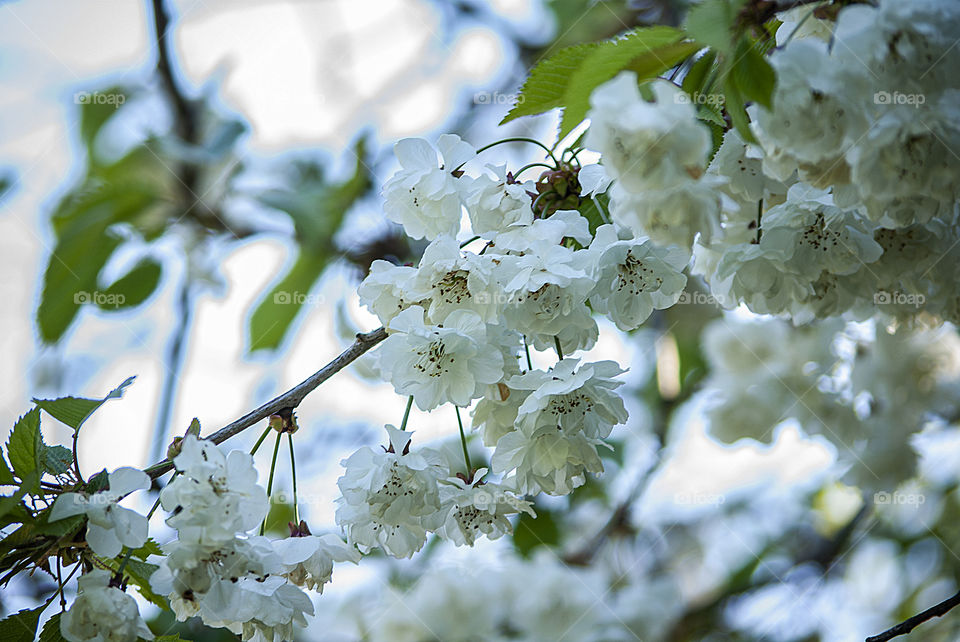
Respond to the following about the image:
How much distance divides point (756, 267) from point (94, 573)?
92 cm

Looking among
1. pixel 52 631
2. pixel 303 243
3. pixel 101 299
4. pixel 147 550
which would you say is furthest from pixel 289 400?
pixel 303 243

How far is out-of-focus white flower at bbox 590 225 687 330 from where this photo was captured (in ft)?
3.28

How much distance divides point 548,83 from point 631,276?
258mm

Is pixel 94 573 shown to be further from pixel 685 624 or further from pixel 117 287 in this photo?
pixel 685 624

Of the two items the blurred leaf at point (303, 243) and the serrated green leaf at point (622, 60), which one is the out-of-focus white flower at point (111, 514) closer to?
the serrated green leaf at point (622, 60)

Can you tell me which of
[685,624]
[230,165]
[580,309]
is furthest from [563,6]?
[685,624]

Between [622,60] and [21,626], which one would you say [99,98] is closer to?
[21,626]

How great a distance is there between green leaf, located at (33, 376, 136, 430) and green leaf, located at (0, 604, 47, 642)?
227 mm

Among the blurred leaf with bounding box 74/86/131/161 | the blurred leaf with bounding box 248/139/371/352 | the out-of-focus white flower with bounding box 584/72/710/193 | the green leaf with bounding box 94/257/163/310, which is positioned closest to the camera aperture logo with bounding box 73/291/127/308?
the green leaf with bounding box 94/257/163/310

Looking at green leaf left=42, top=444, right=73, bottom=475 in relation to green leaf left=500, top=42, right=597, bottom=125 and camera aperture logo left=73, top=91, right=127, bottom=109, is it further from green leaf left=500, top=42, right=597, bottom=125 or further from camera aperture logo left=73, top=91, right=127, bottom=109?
camera aperture logo left=73, top=91, right=127, bottom=109

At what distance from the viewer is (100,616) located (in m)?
0.91

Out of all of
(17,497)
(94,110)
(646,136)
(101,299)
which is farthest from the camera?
(94,110)

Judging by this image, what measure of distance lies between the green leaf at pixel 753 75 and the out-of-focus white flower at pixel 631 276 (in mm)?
256

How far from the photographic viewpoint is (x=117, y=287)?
186 centimetres
